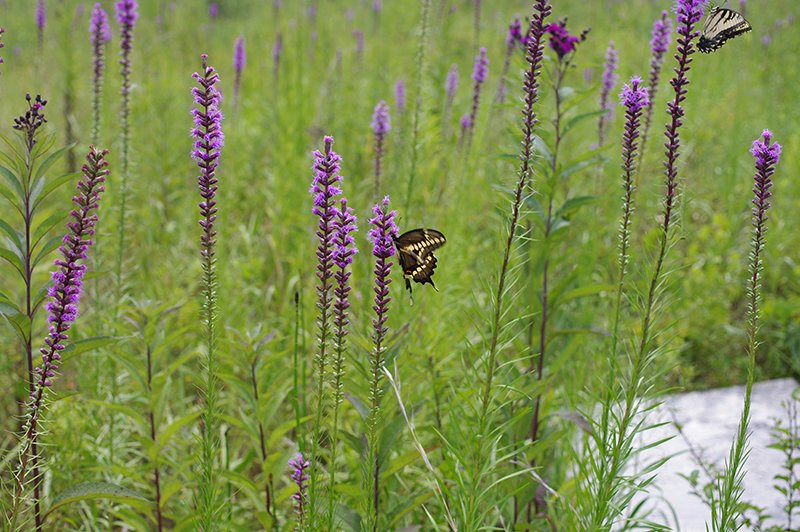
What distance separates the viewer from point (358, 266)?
15.3 feet

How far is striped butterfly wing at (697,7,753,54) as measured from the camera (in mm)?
1515

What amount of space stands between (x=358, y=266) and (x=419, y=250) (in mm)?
3000

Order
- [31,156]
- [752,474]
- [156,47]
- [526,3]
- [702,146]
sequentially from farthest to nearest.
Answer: [526,3]
[156,47]
[702,146]
[752,474]
[31,156]

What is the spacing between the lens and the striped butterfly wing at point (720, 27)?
59.6 inches

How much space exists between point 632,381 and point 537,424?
946mm

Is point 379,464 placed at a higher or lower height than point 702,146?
lower

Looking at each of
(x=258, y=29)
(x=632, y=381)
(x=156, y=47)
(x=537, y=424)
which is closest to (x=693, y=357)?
(x=537, y=424)

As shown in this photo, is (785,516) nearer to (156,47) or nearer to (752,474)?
(752,474)

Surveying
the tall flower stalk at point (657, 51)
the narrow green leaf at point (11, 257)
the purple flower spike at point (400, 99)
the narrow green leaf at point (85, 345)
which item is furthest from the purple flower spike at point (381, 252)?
the purple flower spike at point (400, 99)

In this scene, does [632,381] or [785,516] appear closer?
[632,381]

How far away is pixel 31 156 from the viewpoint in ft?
5.17

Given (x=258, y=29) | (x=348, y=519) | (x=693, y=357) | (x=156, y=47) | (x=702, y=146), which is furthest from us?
(x=258, y=29)

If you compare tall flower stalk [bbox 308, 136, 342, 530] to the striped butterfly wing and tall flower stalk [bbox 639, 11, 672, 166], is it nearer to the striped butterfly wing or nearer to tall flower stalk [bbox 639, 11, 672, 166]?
the striped butterfly wing

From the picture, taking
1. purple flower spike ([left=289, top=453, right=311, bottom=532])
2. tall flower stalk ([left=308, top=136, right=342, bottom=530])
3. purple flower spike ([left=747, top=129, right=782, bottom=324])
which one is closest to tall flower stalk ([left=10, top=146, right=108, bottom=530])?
tall flower stalk ([left=308, top=136, right=342, bottom=530])
